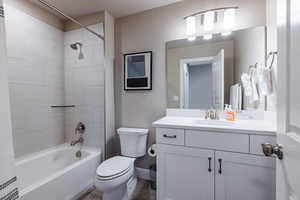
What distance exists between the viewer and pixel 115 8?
196 cm

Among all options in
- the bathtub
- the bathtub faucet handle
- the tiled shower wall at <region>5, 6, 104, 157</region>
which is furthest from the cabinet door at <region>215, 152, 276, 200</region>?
the bathtub faucet handle

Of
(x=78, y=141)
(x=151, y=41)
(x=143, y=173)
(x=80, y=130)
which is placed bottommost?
(x=143, y=173)

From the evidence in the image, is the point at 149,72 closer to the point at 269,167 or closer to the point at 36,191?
the point at 269,167

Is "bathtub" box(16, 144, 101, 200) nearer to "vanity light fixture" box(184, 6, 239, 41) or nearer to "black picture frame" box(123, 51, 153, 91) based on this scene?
"black picture frame" box(123, 51, 153, 91)

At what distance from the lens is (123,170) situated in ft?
4.90

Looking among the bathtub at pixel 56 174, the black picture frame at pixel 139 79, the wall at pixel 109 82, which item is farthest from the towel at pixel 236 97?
the bathtub at pixel 56 174

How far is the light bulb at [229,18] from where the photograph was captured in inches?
61.2

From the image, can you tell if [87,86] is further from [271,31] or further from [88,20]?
[271,31]

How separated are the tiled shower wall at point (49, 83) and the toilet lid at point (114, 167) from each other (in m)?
0.53

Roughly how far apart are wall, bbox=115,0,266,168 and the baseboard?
0.07 m

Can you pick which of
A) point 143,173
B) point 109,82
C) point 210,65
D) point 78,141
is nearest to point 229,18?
point 210,65

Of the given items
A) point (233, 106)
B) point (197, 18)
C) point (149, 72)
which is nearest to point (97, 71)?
point (149, 72)

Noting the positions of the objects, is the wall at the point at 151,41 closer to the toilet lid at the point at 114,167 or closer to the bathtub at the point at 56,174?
the toilet lid at the point at 114,167

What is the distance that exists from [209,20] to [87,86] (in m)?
1.85
